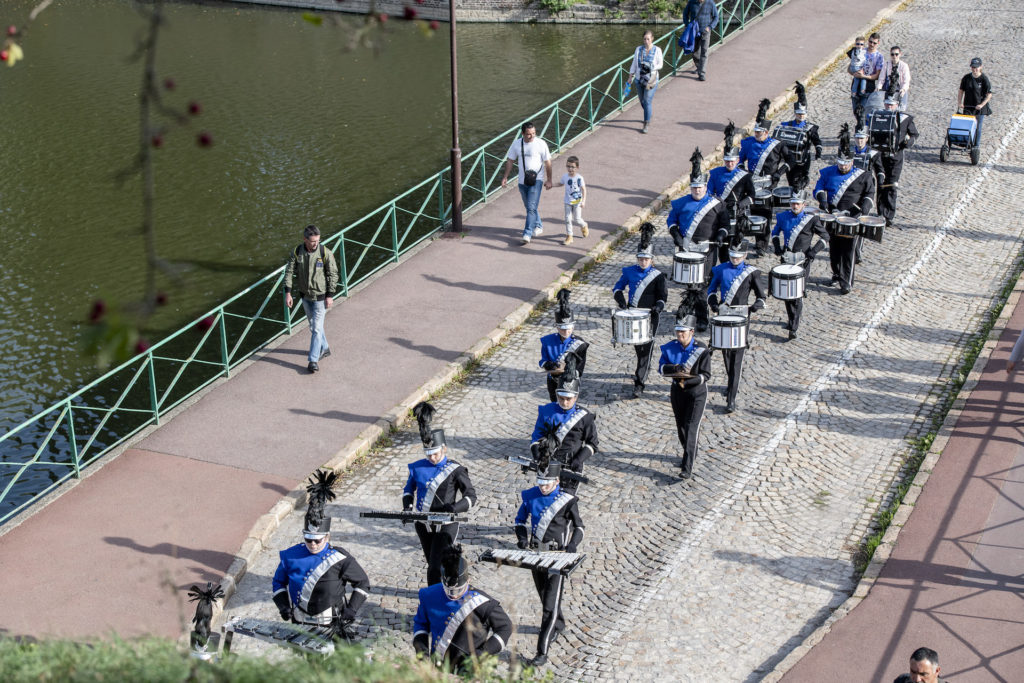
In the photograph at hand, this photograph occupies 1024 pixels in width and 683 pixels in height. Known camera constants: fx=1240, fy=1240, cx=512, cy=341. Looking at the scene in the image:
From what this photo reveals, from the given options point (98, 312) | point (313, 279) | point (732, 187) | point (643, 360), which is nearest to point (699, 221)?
point (732, 187)

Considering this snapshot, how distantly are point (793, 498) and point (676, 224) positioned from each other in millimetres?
4925

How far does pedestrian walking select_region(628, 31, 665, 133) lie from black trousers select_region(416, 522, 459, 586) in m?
12.4

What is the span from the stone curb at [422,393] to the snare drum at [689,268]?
2153 millimetres

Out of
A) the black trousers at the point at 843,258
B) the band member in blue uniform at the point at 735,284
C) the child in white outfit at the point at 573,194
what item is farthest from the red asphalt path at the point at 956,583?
the child in white outfit at the point at 573,194

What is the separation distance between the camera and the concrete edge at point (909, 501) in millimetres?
9492

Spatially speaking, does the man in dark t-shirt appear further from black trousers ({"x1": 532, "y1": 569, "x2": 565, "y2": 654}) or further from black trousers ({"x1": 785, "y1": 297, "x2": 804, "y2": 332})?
black trousers ({"x1": 532, "y1": 569, "x2": 565, "y2": 654})

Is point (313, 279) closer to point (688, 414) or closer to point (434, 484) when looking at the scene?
point (434, 484)

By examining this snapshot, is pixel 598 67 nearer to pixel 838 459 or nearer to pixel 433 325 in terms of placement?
pixel 433 325

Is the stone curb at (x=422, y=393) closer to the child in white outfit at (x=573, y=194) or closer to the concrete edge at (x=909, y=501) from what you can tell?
the concrete edge at (x=909, y=501)

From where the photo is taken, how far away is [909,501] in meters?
11.4

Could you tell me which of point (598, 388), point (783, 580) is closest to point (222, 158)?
point (598, 388)

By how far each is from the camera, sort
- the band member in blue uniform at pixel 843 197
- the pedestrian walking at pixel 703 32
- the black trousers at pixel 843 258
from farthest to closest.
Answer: the pedestrian walking at pixel 703 32 → the band member in blue uniform at pixel 843 197 → the black trousers at pixel 843 258

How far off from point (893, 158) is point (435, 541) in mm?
10571

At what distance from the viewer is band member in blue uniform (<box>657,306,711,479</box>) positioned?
39.0 ft
